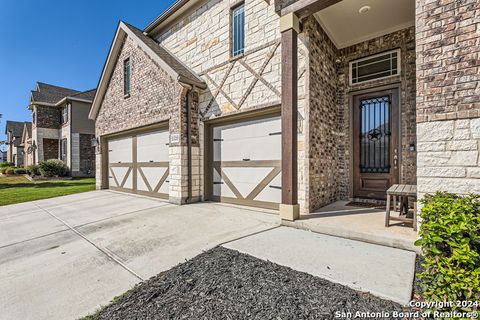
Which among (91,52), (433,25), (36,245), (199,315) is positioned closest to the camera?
(199,315)

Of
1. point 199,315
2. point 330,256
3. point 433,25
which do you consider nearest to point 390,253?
point 330,256

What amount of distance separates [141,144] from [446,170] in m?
8.05

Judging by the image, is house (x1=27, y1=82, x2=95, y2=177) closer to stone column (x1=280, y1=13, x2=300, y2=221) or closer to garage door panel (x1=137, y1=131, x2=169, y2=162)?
garage door panel (x1=137, y1=131, x2=169, y2=162)

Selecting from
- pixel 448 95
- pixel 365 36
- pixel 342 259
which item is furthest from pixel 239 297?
pixel 365 36

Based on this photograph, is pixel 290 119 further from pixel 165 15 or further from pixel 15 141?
pixel 15 141

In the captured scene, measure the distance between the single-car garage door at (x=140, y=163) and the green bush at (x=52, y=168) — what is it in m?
9.32

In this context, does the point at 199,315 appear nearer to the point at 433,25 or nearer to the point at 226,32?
the point at 433,25

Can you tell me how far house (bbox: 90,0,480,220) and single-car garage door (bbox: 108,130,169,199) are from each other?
71mm

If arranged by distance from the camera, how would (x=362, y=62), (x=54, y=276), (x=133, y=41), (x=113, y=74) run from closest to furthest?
(x=54, y=276), (x=362, y=62), (x=133, y=41), (x=113, y=74)

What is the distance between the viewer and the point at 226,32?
5840 mm

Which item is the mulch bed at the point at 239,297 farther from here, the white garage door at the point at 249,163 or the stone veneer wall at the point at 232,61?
the white garage door at the point at 249,163

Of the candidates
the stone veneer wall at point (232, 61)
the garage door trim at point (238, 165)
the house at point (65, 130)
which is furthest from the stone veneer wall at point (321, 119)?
the house at point (65, 130)

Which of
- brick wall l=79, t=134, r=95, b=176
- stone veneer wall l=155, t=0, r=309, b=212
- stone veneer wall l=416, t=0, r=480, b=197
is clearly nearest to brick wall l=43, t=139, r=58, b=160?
brick wall l=79, t=134, r=95, b=176

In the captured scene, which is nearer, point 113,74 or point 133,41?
point 133,41
